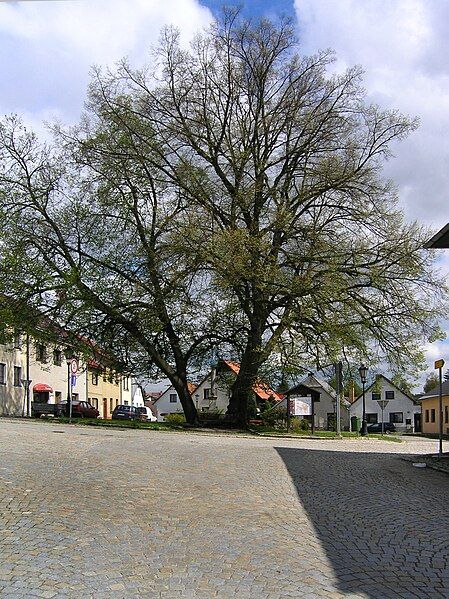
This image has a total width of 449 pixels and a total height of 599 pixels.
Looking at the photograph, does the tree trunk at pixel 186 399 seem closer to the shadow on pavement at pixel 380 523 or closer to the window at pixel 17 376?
the shadow on pavement at pixel 380 523

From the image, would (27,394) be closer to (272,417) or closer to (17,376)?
(17,376)

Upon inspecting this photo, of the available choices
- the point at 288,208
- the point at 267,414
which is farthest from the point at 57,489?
the point at 267,414

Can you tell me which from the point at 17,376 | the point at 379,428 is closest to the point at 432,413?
the point at 379,428

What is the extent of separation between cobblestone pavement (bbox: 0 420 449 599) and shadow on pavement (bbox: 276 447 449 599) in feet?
0.06

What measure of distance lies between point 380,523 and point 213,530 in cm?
239

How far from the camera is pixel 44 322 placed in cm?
3375

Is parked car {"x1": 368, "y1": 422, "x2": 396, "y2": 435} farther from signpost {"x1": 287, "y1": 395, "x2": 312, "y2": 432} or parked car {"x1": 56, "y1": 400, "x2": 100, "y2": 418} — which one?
signpost {"x1": 287, "y1": 395, "x2": 312, "y2": 432}

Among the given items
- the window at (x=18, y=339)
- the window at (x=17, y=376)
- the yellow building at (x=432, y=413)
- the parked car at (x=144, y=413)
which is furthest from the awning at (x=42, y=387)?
the yellow building at (x=432, y=413)

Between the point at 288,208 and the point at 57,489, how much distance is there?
22.9 metres

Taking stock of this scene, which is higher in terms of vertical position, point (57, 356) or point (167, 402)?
point (57, 356)

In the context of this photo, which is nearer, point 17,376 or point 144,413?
point 17,376

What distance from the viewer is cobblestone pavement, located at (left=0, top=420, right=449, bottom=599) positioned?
265 inches

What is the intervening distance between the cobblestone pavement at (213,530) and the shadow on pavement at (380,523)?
0.02m

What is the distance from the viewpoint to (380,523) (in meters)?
9.95
